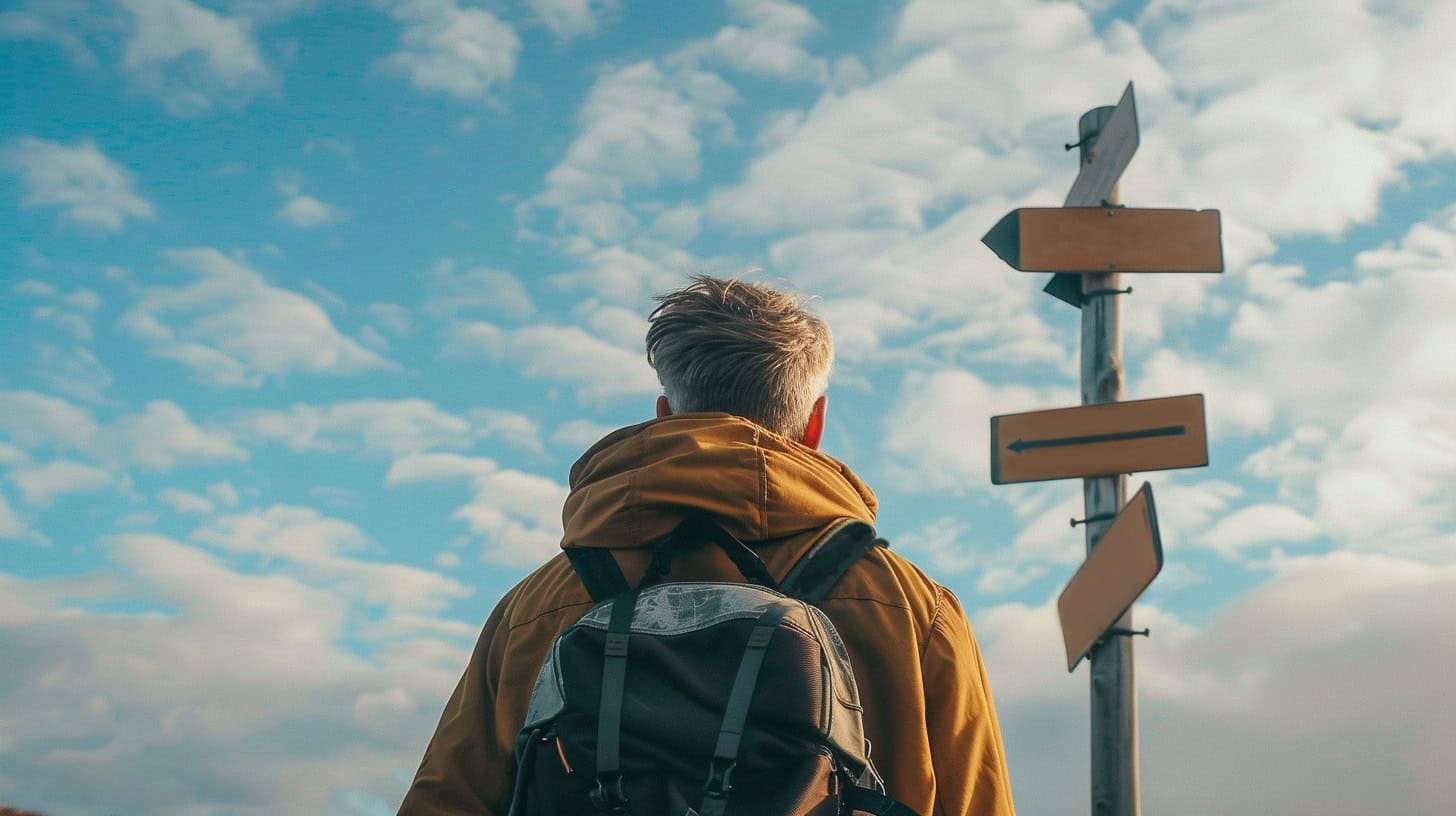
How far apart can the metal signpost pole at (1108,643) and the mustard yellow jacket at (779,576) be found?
9.22 feet

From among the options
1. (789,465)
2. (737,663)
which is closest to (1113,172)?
(789,465)

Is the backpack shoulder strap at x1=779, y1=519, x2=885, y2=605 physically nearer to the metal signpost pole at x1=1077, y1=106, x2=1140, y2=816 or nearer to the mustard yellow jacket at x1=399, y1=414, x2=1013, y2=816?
the mustard yellow jacket at x1=399, y1=414, x2=1013, y2=816

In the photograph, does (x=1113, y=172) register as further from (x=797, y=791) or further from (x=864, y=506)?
(x=797, y=791)

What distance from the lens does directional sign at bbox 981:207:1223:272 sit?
199 inches

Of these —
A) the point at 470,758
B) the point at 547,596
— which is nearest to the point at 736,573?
the point at 547,596

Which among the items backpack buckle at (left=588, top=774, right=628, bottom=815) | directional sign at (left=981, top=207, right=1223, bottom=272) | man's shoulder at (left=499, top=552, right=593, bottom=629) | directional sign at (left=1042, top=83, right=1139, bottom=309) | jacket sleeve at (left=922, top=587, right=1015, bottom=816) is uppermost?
directional sign at (left=1042, top=83, right=1139, bottom=309)

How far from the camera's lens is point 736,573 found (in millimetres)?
2107

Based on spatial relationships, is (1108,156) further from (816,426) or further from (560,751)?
(560,751)

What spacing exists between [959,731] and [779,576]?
397 millimetres

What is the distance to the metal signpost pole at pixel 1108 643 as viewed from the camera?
4730 millimetres

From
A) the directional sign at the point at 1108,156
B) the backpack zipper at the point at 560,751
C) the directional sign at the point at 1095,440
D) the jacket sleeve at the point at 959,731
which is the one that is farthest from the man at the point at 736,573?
the directional sign at the point at 1108,156

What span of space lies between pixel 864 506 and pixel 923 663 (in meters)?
0.31

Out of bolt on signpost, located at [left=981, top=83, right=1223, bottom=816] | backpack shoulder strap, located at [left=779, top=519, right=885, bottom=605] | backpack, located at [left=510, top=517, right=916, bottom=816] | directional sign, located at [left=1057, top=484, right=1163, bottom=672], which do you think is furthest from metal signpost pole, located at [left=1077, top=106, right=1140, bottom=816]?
backpack, located at [left=510, top=517, right=916, bottom=816]

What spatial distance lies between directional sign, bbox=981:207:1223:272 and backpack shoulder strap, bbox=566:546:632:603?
3.32 m
